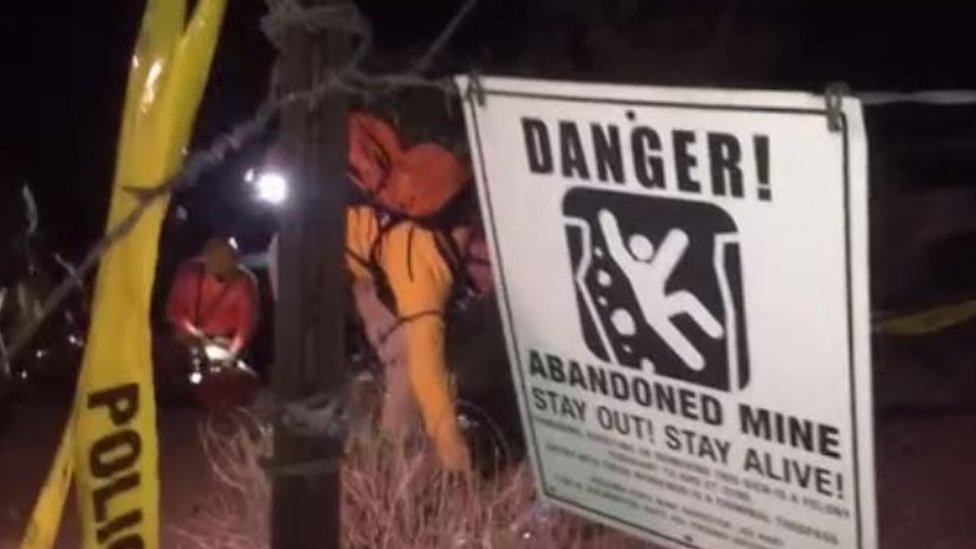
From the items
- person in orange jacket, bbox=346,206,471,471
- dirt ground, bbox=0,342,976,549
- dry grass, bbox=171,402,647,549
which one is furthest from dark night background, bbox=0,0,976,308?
dry grass, bbox=171,402,647,549

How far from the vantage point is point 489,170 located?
402 cm

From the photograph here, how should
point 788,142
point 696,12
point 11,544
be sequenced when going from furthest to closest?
point 696,12, point 11,544, point 788,142

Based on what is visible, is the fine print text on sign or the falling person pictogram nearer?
the fine print text on sign

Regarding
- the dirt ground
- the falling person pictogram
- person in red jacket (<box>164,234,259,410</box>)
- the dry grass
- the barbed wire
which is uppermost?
the barbed wire

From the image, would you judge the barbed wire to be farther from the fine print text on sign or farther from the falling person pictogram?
the falling person pictogram

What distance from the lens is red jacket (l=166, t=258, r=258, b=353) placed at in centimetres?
823

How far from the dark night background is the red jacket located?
1.13 metres

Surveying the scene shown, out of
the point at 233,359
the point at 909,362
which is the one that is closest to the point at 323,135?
the point at 233,359

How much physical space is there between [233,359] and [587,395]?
175 inches

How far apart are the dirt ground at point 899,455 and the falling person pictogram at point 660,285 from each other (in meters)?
2.74

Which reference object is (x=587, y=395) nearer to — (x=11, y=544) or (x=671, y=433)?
(x=671, y=433)

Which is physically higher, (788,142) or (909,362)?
(788,142)

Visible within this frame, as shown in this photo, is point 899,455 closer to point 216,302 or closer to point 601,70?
point 216,302

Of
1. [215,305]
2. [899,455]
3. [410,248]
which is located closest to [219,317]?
[215,305]
